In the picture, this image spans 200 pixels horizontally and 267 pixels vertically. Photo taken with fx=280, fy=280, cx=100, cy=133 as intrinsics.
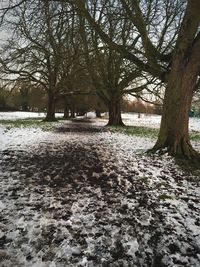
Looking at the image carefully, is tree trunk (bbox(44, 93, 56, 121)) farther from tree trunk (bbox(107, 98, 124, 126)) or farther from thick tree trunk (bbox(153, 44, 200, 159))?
thick tree trunk (bbox(153, 44, 200, 159))

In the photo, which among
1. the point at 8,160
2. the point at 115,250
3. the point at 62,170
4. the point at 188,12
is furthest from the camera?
the point at 188,12

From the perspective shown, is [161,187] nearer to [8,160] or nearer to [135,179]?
[135,179]

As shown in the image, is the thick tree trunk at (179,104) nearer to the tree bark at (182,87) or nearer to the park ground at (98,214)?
the tree bark at (182,87)

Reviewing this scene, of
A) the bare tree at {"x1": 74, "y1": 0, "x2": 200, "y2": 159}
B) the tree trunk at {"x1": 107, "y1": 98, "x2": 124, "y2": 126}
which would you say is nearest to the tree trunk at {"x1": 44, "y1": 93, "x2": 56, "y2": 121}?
the tree trunk at {"x1": 107, "y1": 98, "x2": 124, "y2": 126}

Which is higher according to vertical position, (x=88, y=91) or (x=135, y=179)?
(x=88, y=91)

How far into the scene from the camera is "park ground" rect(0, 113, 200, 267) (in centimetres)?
312

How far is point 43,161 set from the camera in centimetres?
774

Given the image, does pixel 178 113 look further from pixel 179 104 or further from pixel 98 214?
pixel 98 214

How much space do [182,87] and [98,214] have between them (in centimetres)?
558

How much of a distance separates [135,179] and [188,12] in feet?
17.3

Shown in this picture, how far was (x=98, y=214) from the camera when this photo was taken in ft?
13.8

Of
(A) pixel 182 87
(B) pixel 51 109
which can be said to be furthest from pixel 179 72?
(B) pixel 51 109

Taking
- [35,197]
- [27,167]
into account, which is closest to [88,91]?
[27,167]

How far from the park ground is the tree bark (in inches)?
54.7
